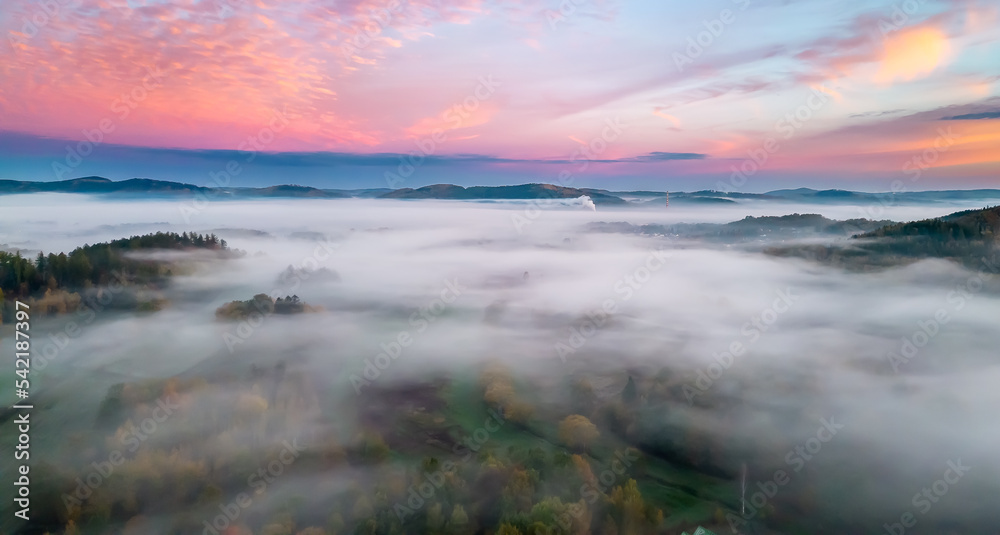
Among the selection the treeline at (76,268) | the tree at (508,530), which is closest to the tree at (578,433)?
the tree at (508,530)

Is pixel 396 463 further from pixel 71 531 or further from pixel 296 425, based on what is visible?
pixel 71 531

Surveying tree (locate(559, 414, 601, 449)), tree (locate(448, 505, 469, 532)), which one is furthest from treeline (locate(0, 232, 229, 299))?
tree (locate(559, 414, 601, 449))

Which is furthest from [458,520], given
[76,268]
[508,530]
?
[76,268]

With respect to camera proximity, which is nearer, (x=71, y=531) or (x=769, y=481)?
(x=71, y=531)

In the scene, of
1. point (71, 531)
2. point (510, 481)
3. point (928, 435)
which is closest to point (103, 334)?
point (71, 531)

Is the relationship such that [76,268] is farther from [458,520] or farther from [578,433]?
[578,433]

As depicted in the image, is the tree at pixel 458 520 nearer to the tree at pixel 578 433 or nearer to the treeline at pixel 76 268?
the tree at pixel 578 433
